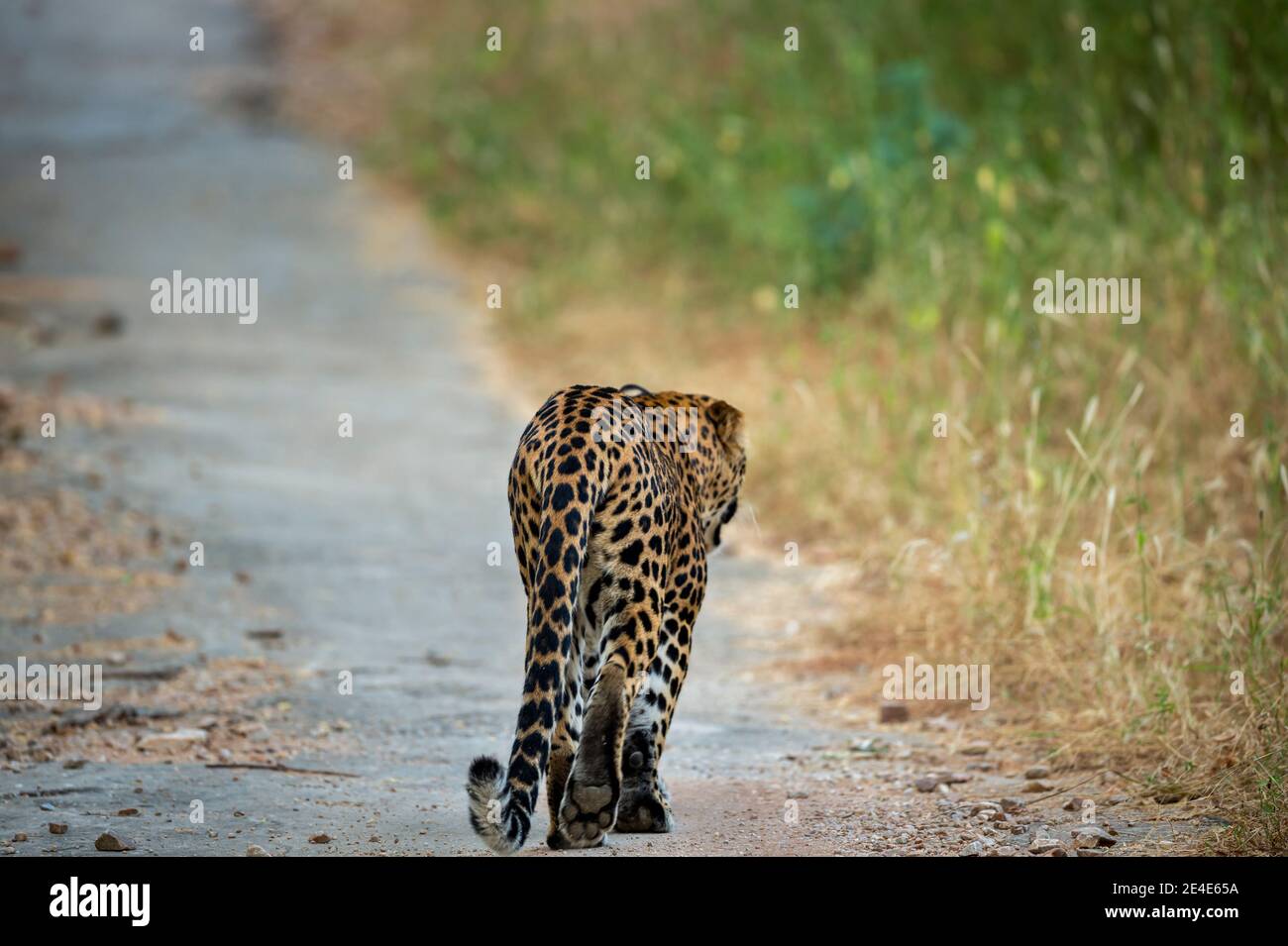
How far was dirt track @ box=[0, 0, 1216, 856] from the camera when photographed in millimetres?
5668

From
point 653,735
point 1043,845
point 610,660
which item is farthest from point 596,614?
point 1043,845

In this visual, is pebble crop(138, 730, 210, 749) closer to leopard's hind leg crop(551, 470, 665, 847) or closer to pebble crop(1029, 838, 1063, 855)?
leopard's hind leg crop(551, 470, 665, 847)

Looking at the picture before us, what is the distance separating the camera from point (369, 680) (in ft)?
23.7

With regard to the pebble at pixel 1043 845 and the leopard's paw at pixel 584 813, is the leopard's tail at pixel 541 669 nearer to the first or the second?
the leopard's paw at pixel 584 813

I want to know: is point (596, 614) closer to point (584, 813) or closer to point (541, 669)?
point (541, 669)

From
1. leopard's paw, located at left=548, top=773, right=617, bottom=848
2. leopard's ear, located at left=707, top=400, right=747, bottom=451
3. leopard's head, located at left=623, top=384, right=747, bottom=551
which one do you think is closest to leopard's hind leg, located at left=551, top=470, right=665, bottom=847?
leopard's paw, located at left=548, top=773, right=617, bottom=848

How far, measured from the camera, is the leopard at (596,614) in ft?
16.7

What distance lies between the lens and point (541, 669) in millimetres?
5055

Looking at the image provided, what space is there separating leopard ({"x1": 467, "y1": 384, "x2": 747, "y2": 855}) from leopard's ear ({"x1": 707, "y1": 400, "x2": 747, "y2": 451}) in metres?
0.54

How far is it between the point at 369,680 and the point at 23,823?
2020mm

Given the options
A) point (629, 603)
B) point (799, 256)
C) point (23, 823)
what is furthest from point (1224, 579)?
point (799, 256)

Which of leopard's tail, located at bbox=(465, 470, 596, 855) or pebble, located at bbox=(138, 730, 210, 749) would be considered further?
pebble, located at bbox=(138, 730, 210, 749)

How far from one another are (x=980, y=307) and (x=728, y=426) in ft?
12.4

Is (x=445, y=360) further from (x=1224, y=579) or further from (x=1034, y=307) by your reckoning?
(x=1224, y=579)
